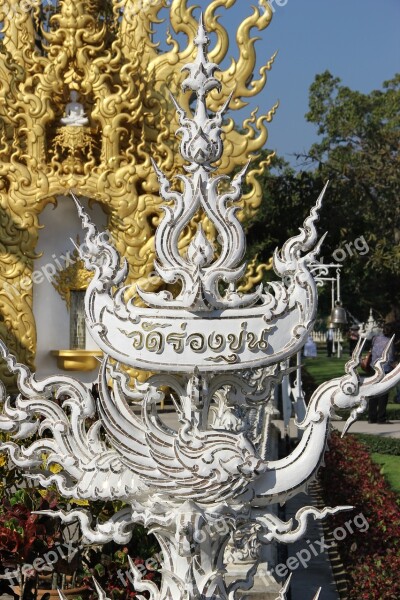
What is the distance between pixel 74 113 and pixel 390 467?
645 cm

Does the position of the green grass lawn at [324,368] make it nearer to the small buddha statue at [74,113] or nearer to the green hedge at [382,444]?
the green hedge at [382,444]

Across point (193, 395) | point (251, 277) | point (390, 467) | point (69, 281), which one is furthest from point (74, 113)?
point (193, 395)

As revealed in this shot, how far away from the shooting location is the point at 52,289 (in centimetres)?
1525

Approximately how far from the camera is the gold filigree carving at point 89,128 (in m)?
14.5

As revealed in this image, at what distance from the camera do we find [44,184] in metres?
14.6

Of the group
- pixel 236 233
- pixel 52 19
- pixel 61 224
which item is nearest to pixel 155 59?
pixel 52 19

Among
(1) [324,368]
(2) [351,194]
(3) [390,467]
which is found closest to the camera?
(3) [390,467]

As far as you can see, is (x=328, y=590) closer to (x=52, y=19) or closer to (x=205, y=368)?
(x=205, y=368)

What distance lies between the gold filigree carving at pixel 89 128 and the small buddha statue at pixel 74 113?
79 millimetres

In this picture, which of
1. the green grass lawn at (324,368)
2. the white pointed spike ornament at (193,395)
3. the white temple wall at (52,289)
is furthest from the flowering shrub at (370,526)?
the green grass lawn at (324,368)

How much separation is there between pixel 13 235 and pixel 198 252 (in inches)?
428

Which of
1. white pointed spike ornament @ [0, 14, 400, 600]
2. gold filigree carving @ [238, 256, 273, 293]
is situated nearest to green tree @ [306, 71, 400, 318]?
gold filigree carving @ [238, 256, 273, 293]

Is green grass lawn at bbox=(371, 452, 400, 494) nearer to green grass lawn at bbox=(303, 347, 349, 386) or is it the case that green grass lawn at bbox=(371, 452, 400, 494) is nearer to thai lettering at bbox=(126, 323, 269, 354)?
thai lettering at bbox=(126, 323, 269, 354)

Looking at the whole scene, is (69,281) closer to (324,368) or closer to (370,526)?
(370,526)
